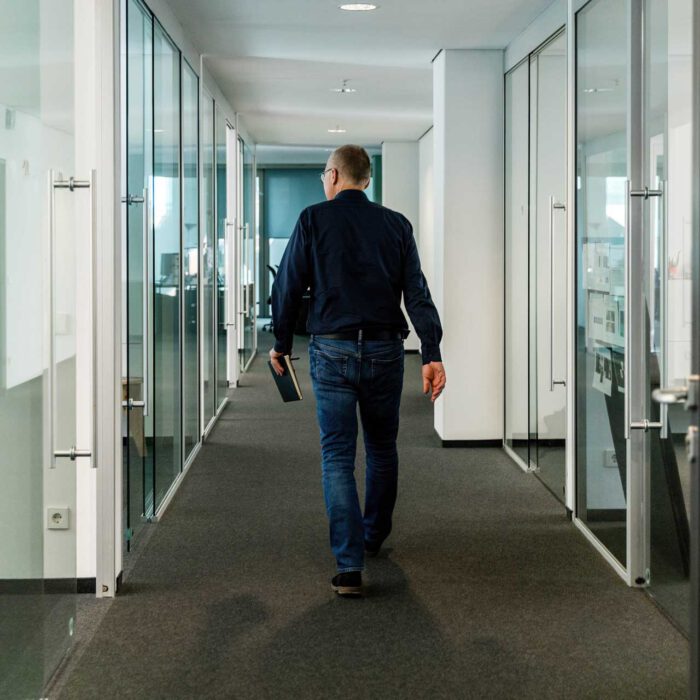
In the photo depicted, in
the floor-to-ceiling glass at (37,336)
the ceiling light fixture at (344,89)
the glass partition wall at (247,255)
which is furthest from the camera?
the glass partition wall at (247,255)

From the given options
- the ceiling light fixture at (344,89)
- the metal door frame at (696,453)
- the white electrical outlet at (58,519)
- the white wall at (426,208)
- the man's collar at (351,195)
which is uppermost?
the ceiling light fixture at (344,89)

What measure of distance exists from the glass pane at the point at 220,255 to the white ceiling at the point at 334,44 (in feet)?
1.61

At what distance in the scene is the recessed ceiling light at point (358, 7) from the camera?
17.3ft

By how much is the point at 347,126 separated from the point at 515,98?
A: 217 inches

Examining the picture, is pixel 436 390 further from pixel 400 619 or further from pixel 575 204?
pixel 575 204

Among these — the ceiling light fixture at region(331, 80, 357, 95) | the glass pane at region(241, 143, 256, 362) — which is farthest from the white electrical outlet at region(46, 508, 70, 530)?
the glass pane at region(241, 143, 256, 362)

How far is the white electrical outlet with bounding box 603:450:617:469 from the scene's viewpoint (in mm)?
3902

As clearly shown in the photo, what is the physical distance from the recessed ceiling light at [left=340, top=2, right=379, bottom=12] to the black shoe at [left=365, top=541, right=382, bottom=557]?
278 centimetres

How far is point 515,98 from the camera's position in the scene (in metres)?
5.96

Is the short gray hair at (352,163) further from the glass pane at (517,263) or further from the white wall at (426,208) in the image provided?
the white wall at (426,208)

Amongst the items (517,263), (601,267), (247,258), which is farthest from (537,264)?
(247,258)

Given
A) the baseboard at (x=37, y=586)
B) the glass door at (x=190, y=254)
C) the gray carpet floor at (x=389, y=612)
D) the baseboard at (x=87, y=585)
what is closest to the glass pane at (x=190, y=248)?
the glass door at (x=190, y=254)

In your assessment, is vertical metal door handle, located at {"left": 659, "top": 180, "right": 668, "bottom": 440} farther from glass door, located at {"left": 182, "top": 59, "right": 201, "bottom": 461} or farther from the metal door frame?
glass door, located at {"left": 182, "top": 59, "right": 201, "bottom": 461}

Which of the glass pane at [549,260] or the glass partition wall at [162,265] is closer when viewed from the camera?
the glass partition wall at [162,265]
